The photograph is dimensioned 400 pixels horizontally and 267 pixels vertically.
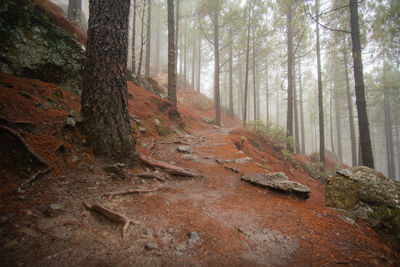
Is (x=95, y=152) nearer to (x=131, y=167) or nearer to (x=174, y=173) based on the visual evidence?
(x=131, y=167)

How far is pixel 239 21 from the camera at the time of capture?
43.2 ft

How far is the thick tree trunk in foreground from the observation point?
9.53 feet

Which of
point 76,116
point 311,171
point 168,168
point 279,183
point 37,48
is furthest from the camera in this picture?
point 311,171

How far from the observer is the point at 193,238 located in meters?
1.71

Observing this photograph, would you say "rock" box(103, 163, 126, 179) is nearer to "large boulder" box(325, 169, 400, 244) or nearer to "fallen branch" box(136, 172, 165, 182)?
"fallen branch" box(136, 172, 165, 182)

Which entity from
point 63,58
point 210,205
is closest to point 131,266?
point 210,205

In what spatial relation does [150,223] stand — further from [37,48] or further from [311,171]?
[311,171]

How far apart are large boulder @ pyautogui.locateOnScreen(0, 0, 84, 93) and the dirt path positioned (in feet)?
10.2

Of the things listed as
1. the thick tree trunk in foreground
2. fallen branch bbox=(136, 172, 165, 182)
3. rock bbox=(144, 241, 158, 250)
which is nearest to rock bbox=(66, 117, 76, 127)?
the thick tree trunk in foreground

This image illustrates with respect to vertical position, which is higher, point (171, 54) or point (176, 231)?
point (171, 54)

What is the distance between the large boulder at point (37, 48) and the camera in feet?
11.4

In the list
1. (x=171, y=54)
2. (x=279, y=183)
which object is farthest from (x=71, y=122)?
(x=171, y=54)

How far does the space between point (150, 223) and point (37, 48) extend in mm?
5143

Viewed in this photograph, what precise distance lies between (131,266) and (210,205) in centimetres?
137
